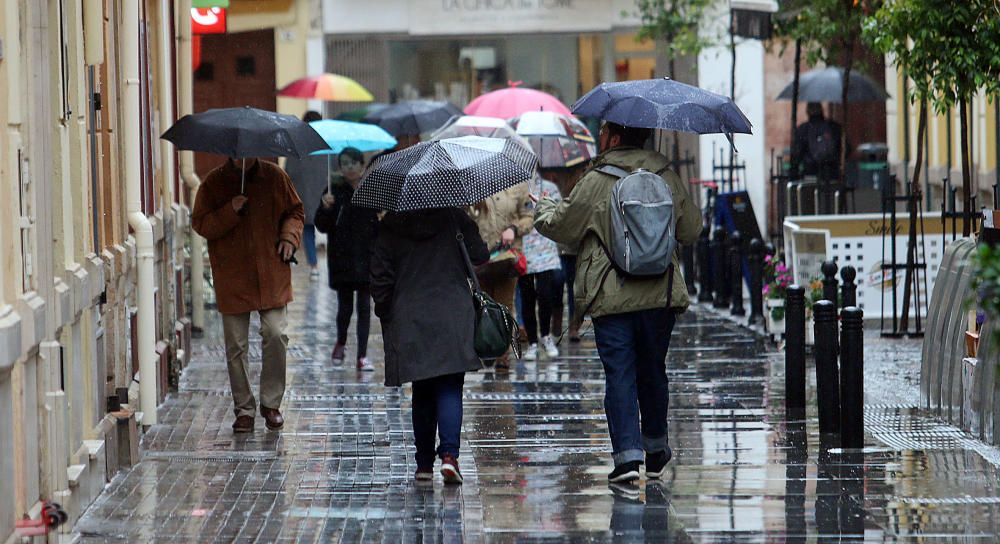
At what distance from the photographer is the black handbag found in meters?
8.59

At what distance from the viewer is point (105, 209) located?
9.69m

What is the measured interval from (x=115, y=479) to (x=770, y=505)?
3.24 m

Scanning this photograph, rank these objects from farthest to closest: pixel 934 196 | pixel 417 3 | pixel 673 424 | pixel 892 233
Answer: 1. pixel 417 3
2. pixel 934 196
3. pixel 892 233
4. pixel 673 424

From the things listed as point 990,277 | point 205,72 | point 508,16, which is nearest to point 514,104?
point 508,16

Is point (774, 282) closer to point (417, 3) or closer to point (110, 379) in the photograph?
point (110, 379)

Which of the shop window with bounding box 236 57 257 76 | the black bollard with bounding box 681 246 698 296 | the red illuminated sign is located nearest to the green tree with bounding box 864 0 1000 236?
the black bollard with bounding box 681 246 698 296

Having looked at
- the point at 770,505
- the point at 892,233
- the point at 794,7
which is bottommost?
the point at 770,505

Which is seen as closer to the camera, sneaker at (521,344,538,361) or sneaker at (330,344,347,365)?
sneaker at (330,344,347,365)

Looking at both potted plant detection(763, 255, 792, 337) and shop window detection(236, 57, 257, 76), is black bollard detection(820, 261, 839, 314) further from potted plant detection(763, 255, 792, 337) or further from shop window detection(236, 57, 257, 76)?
shop window detection(236, 57, 257, 76)

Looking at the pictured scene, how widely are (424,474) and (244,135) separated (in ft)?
7.80

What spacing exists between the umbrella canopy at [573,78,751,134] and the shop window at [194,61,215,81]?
74.2ft

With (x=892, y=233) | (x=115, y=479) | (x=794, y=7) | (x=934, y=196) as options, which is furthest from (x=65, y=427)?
(x=934, y=196)

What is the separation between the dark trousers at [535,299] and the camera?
46.6ft

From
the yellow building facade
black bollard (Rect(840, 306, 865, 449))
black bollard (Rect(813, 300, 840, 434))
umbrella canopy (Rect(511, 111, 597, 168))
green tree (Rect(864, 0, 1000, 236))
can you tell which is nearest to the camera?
black bollard (Rect(840, 306, 865, 449))
